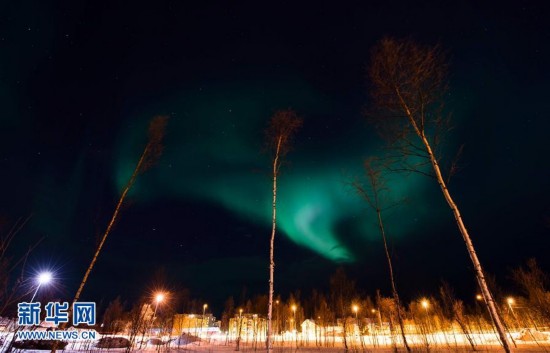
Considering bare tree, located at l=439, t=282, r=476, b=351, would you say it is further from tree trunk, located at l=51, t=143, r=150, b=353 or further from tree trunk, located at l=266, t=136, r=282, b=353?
tree trunk, located at l=51, t=143, r=150, b=353

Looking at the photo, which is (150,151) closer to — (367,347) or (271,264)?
(271,264)

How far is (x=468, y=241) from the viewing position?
7.99 metres

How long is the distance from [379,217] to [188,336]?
1442 inches

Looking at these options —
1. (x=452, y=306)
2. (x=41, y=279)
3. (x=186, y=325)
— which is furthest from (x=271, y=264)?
(x=186, y=325)

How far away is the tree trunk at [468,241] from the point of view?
673cm

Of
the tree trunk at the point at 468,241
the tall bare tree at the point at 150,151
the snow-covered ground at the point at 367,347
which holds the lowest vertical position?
the snow-covered ground at the point at 367,347

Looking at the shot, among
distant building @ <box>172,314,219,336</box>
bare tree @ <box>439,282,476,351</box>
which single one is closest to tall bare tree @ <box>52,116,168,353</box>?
bare tree @ <box>439,282,476,351</box>

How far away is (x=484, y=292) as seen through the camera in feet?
23.6

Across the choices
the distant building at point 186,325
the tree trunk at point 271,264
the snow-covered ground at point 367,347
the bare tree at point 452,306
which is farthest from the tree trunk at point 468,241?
the distant building at point 186,325

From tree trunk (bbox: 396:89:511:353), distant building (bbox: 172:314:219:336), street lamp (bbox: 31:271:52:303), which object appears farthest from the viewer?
distant building (bbox: 172:314:219:336)

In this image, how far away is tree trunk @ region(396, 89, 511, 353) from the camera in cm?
673

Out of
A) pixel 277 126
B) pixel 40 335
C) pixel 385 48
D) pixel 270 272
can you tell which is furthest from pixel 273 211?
pixel 40 335

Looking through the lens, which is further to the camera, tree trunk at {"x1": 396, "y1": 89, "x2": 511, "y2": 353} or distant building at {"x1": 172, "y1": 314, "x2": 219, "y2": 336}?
distant building at {"x1": 172, "y1": 314, "x2": 219, "y2": 336}

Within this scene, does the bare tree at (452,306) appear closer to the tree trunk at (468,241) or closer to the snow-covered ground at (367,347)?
the snow-covered ground at (367,347)
